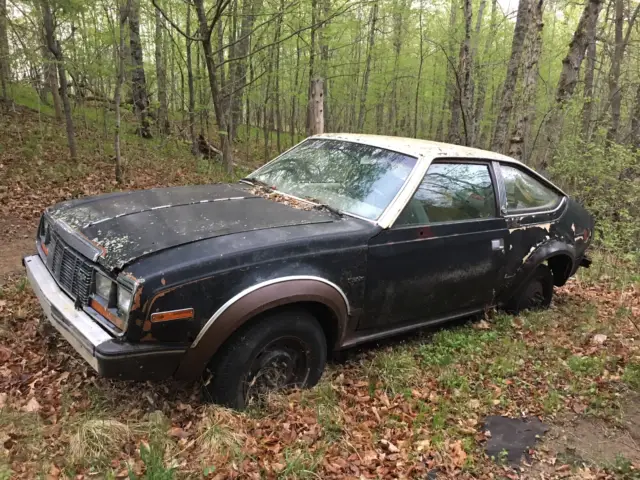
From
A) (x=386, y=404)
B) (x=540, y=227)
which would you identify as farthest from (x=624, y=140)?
(x=386, y=404)

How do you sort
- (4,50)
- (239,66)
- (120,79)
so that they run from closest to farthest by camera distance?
1. (120,79)
2. (4,50)
3. (239,66)

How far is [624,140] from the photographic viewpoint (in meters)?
12.3

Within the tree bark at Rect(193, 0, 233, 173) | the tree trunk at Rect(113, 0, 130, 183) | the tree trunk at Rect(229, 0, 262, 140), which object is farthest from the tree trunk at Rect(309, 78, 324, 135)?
the tree trunk at Rect(113, 0, 130, 183)

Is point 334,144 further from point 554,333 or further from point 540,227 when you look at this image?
point 554,333

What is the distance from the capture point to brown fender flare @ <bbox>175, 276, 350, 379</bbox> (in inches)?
104

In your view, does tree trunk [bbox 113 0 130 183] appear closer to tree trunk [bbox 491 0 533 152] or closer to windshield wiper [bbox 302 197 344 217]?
windshield wiper [bbox 302 197 344 217]

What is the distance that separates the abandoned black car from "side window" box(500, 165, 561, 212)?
0.06 ft

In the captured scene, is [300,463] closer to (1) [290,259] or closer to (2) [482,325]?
(1) [290,259]

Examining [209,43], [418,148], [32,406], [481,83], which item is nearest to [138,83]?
[209,43]

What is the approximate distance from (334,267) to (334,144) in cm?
161

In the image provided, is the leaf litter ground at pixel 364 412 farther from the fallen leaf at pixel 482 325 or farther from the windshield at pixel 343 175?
the windshield at pixel 343 175

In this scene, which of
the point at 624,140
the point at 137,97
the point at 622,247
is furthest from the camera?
the point at 137,97

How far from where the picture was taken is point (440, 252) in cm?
368

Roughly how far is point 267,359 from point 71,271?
1.38 meters
